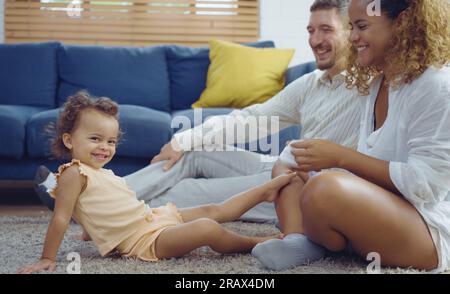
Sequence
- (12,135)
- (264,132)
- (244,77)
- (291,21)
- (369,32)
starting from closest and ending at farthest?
A: (369,32), (264,132), (12,135), (244,77), (291,21)

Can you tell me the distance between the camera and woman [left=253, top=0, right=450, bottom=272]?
133 cm

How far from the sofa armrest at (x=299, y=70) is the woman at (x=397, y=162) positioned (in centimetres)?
153

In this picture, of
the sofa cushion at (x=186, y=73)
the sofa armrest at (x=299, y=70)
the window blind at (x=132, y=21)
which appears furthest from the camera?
the window blind at (x=132, y=21)

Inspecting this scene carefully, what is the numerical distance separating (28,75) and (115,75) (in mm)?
455

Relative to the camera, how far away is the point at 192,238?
5.04ft

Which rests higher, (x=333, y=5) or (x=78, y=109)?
(x=333, y=5)

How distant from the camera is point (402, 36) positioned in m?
1.43

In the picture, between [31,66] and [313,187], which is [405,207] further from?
[31,66]

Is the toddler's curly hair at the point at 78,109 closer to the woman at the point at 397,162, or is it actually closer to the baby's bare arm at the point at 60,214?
the baby's bare arm at the point at 60,214

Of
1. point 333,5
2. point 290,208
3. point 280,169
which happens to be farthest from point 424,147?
point 333,5

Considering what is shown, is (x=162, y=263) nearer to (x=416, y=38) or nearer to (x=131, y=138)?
(x=416, y=38)

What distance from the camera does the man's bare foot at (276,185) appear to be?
1715 millimetres

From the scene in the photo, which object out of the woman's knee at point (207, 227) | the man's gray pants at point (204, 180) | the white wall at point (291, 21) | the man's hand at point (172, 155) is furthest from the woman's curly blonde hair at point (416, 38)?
the white wall at point (291, 21)

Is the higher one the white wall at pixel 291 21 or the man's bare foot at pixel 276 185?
the white wall at pixel 291 21
